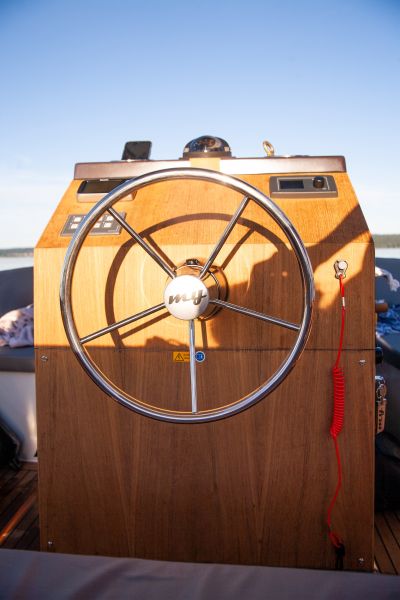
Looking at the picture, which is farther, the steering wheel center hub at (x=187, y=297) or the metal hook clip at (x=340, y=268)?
the metal hook clip at (x=340, y=268)

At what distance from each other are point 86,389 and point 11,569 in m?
0.53

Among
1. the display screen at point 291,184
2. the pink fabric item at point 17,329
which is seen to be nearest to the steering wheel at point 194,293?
the display screen at point 291,184

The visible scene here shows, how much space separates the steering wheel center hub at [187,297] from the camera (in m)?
0.89

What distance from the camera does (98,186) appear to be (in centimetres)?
135

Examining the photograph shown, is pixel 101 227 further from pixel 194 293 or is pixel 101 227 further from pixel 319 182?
pixel 319 182

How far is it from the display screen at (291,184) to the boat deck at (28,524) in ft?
3.37

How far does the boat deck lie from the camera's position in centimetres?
147

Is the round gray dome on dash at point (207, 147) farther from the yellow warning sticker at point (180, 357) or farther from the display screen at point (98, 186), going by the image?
the yellow warning sticker at point (180, 357)

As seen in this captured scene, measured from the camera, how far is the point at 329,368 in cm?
113

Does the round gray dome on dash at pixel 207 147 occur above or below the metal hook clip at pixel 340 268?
above

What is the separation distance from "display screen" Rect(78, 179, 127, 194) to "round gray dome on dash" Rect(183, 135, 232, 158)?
0.72 ft

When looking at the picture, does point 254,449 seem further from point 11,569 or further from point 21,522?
point 21,522

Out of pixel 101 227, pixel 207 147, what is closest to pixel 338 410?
pixel 101 227

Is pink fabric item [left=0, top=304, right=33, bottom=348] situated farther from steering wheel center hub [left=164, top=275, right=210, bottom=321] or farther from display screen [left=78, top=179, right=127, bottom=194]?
steering wheel center hub [left=164, top=275, right=210, bottom=321]
